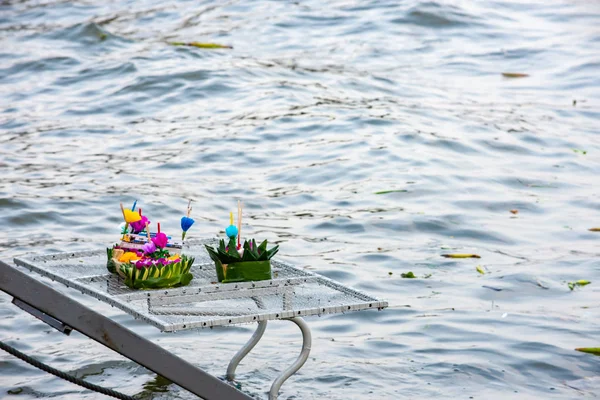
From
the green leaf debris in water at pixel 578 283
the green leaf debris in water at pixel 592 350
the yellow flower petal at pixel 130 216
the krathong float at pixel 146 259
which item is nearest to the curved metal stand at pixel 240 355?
the krathong float at pixel 146 259

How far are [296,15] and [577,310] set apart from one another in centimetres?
997

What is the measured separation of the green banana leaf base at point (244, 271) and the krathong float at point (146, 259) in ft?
0.50

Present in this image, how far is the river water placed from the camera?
516 cm

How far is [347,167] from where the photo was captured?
9008mm

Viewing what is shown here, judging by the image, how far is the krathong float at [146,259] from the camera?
149 inches

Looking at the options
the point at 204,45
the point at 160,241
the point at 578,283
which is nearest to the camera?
the point at 160,241

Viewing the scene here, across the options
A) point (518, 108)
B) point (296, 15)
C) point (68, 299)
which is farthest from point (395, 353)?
point (296, 15)

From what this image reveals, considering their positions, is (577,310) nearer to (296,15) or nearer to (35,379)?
(35,379)

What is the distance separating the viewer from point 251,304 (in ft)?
12.2

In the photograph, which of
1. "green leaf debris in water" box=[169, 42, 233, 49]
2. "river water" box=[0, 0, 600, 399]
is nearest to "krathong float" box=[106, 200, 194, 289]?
"river water" box=[0, 0, 600, 399]

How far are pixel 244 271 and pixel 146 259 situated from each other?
41cm

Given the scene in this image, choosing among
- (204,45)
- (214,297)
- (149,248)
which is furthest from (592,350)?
(204,45)

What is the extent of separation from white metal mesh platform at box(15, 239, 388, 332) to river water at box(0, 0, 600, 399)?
2.79 ft

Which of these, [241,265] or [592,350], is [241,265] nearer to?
[241,265]
